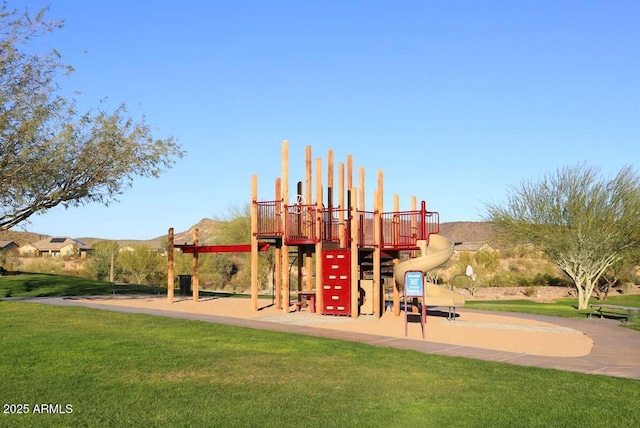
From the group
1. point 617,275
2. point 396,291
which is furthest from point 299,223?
point 617,275

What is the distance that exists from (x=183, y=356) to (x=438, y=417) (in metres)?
5.54

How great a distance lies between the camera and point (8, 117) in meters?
20.2

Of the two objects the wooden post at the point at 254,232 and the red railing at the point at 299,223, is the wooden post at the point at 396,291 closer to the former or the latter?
the red railing at the point at 299,223

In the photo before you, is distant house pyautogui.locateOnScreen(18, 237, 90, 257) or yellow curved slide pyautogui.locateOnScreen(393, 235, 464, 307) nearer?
yellow curved slide pyautogui.locateOnScreen(393, 235, 464, 307)

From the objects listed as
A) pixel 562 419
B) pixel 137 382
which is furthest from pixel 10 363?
pixel 562 419

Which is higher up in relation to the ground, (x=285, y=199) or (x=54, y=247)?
(x=54, y=247)

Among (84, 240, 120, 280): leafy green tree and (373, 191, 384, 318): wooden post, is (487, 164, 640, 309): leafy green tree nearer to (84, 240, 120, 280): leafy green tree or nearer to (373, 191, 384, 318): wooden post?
(373, 191, 384, 318): wooden post

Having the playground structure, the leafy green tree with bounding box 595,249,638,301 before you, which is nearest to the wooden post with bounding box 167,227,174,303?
the playground structure

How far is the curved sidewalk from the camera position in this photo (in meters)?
11.8

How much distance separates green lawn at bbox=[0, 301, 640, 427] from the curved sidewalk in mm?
992

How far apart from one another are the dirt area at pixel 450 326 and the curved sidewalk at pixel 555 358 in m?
0.47

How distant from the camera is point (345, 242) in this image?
21.9 m

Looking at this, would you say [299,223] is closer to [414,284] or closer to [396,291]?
[396,291]

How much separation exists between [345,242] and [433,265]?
9.69ft
